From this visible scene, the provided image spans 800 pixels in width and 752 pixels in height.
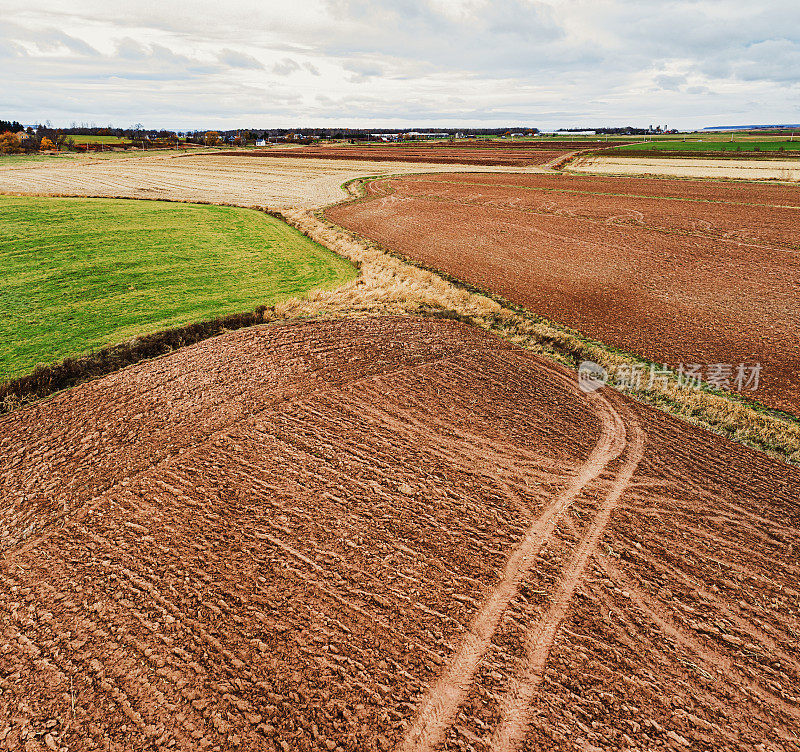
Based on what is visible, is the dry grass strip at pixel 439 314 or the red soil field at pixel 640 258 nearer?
the dry grass strip at pixel 439 314

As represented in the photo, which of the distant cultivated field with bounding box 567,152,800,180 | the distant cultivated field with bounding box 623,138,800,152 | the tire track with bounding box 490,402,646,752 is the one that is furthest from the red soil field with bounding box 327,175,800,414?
the distant cultivated field with bounding box 623,138,800,152

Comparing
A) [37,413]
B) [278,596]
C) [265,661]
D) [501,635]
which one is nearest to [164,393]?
[37,413]

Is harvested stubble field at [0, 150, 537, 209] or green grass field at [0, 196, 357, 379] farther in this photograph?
harvested stubble field at [0, 150, 537, 209]

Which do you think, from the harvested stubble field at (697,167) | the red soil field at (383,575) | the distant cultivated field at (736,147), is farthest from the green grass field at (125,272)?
the distant cultivated field at (736,147)

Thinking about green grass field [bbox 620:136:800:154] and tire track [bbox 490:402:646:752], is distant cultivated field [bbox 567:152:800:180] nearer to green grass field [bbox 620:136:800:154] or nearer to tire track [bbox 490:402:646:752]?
green grass field [bbox 620:136:800:154]

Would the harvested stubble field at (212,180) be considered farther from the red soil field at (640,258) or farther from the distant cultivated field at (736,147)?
the distant cultivated field at (736,147)

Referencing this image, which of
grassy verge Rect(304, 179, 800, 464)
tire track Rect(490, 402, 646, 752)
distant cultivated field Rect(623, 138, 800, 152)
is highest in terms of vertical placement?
distant cultivated field Rect(623, 138, 800, 152)
